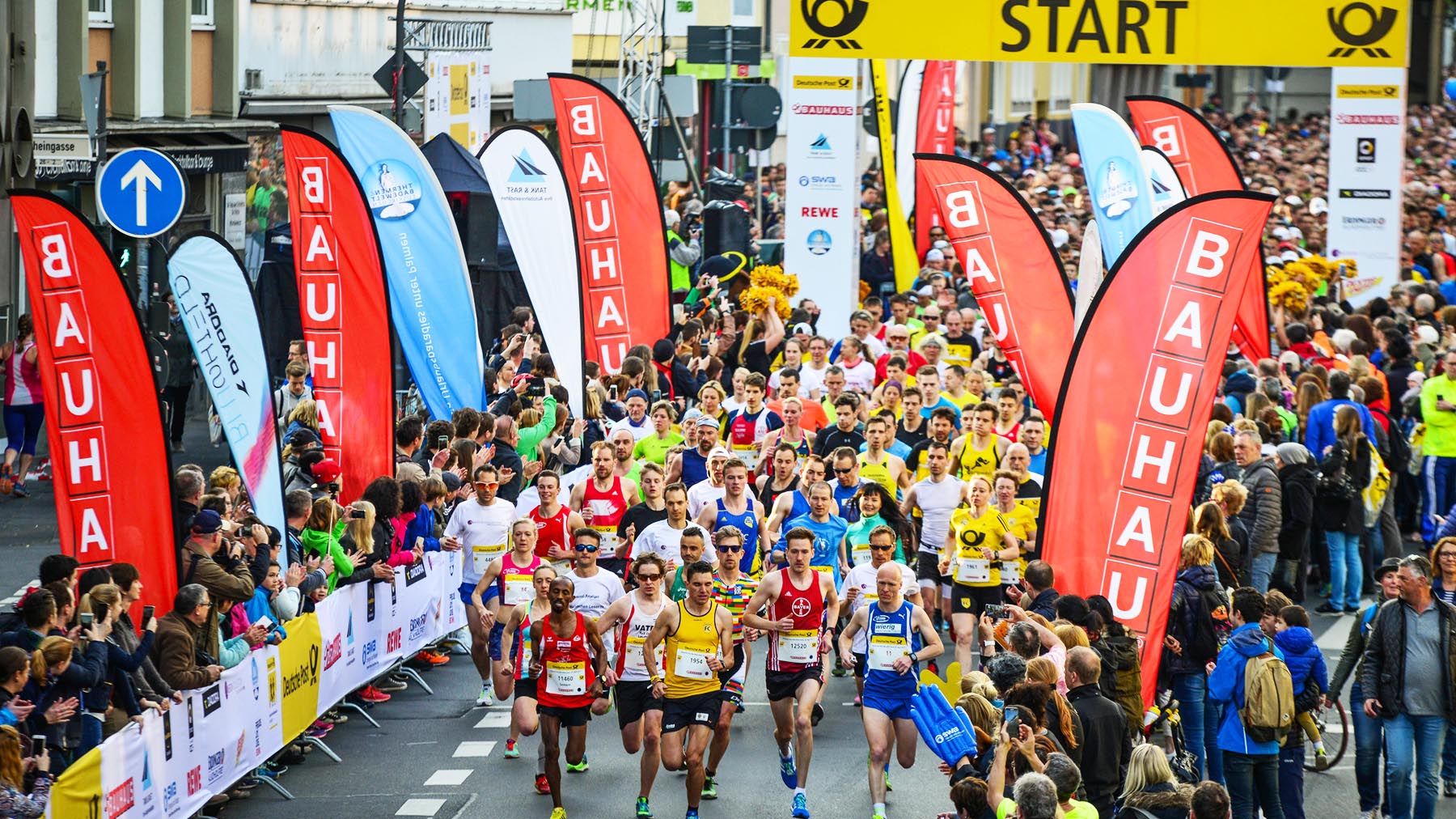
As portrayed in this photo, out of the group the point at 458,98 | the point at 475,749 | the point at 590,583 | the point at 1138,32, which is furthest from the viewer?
the point at 458,98

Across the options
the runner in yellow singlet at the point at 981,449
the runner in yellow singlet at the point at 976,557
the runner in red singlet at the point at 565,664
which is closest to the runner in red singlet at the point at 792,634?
the runner in red singlet at the point at 565,664

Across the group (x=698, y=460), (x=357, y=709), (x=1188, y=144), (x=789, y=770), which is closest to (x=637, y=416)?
(x=698, y=460)

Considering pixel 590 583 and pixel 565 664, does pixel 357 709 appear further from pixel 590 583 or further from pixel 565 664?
pixel 565 664

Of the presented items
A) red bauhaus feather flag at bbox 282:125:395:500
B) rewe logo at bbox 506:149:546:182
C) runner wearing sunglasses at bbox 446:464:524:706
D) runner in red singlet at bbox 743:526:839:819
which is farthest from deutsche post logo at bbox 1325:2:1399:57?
runner in red singlet at bbox 743:526:839:819

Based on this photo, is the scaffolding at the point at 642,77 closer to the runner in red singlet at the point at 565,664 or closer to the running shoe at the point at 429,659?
the running shoe at the point at 429,659

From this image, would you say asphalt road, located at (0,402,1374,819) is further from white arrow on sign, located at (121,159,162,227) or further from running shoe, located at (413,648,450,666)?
white arrow on sign, located at (121,159,162,227)

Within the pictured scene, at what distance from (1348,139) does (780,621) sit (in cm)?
1641

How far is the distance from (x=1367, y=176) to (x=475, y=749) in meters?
16.9

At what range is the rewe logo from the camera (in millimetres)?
18312

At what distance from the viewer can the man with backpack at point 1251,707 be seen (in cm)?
1058

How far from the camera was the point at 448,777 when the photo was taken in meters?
12.2

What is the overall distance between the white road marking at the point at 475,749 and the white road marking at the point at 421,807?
3.35 ft

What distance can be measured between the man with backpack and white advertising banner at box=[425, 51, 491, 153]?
15.3 metres

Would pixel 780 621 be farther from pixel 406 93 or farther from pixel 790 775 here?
pixel 406 93
